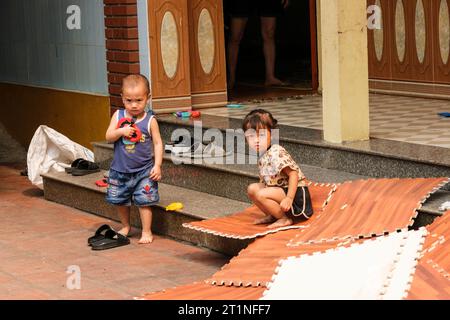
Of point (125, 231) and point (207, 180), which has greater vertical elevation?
point (207, 180)

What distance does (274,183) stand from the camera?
766cm

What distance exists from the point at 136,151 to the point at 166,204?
1.68 feet

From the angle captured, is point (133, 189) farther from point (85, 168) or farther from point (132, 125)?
point (85, 168)

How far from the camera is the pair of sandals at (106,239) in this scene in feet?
27.5

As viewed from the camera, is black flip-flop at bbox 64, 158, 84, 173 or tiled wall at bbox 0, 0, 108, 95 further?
tiled wall at bbox 0, 0, 108, 95

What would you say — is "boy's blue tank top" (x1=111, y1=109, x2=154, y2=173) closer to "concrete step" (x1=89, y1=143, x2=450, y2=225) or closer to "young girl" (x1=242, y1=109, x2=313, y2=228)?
"concrete step" (x1=89, y1=143, x2=450, y2=225)

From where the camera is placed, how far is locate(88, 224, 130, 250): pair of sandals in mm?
8383

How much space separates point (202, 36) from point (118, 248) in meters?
3.59

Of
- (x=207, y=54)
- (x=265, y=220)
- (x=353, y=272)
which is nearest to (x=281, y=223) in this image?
(x=265, y=220)

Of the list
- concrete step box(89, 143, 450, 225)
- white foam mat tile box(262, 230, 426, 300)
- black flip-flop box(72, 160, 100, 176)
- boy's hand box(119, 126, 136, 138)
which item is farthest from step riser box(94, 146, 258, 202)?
white foam mat tile box(262, 230, 426, 300)

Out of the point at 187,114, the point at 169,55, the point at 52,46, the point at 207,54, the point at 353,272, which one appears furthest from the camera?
the point at 52,46

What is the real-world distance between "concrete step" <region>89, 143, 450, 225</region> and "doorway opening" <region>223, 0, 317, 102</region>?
2713 mm

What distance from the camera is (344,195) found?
25.1ft

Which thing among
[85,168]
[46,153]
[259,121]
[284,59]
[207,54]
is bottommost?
[85,168]
